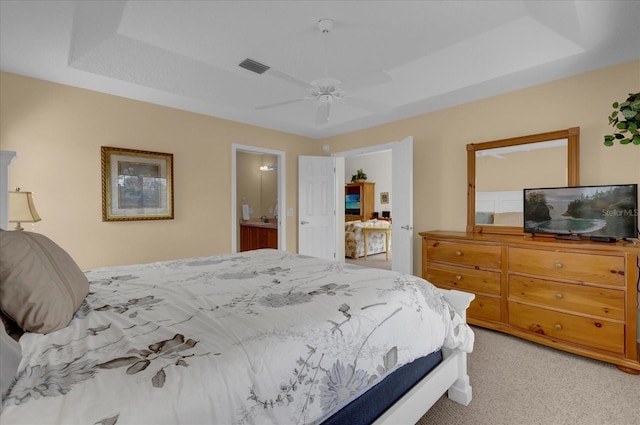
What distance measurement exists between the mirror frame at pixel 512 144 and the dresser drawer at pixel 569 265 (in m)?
0.52

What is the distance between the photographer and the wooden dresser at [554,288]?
7.21 feet

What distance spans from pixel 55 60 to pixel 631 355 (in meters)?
5.06

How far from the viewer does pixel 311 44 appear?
260 cm

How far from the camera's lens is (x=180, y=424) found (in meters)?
0.74

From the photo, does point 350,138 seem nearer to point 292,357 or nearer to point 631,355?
point 631,355

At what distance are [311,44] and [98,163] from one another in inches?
99.1

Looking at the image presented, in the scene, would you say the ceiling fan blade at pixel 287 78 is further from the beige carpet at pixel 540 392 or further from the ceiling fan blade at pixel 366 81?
the beige carpet at pixel 540 392

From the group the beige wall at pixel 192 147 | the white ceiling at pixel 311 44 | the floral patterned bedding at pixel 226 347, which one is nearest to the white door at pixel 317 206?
the beige wall at pixel 192 147

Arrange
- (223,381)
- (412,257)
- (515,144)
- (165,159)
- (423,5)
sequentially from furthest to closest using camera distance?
1. (412,257)
2. (165,159)
3. (515,144)
4. (423,5)
5. (223,381)

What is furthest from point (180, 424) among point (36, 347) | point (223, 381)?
point (36, 347)

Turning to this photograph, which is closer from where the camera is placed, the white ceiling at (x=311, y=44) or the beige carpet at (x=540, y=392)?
the beige carpet at (x=540, y=392)

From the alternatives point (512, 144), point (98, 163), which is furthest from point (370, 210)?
point (98, 163)

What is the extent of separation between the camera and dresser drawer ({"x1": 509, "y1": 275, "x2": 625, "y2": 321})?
2230mm

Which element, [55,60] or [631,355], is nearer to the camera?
[631,355]
